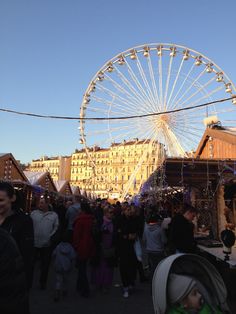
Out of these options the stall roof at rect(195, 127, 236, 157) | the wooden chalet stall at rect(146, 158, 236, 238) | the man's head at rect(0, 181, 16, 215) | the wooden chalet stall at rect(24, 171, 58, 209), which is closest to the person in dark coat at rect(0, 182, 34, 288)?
the man's head at rect(0, 181, 16, 215)

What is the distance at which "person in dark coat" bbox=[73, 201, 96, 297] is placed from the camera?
6359 millimetres

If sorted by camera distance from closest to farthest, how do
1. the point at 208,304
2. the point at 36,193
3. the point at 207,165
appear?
the point at 208,304 < the point at 207,165 < the point at 36,193

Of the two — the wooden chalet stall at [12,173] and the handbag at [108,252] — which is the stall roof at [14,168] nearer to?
the wooden chalet stall at [12,173]

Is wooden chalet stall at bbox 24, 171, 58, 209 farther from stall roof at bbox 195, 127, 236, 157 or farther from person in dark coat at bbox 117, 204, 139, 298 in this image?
person in dark coat at bbox 117, 204, 139, 298

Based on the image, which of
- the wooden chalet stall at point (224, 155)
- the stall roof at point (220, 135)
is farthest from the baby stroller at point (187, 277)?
the stall roof at point (220, 135)

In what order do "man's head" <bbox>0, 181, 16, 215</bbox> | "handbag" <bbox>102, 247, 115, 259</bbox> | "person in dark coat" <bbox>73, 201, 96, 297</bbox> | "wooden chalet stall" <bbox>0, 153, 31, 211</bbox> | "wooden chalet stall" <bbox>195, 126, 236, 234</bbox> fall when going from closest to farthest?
1. "man's head" <bbox>0, 181, 16, 215</bbox>
2. "person in dark coat" <bbox>73, 201, 96, 297</bbox>
3. "handbag" <bbox>102, 247, 115, 259</bbox>
4. "wooden chalet stall" <bbox>195, 126, 236, 234</bbox>
5. "wooden chalet stall" <bbox>0, 153, 31, 211</bbox>

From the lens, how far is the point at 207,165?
32.3 ft

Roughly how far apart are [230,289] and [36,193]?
40.8 feet

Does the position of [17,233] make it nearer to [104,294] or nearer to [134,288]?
[104,294]

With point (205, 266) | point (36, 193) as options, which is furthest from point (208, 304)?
point (36, 193)

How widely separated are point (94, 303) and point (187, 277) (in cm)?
418

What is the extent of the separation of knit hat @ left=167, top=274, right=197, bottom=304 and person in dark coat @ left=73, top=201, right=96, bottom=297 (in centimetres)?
458

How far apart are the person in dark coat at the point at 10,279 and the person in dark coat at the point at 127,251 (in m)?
4.79

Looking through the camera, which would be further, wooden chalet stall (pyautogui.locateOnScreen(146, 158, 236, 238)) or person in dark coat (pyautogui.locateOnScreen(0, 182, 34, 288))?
wooden chalet stall (pyautogui.locateOnScreen(146, 158, 236, 238))
